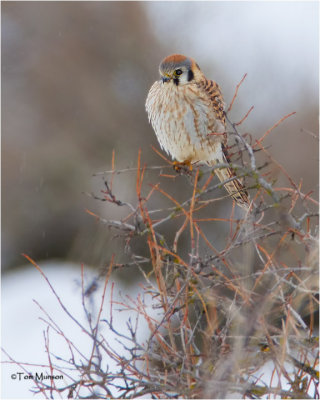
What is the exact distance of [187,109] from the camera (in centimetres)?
321

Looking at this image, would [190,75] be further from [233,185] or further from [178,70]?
[233,185]

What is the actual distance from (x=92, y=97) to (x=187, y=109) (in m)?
8.24

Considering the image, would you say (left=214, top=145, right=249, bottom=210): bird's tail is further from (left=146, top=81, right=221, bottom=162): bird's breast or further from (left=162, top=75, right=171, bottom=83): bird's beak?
(left=162, top=75, right=171, bottom=83): bird's beak

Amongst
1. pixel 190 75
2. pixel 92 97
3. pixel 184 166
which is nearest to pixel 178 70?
pixel 190 75

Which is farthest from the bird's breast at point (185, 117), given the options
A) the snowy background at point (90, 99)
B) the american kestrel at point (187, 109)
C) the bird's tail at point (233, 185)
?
the snowy background at point (90, 99)

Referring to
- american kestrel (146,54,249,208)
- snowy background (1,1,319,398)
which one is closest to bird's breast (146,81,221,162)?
american kestrel (146,54,249,208)

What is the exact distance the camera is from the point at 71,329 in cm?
529

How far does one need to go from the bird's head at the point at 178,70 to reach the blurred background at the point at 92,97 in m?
4.52

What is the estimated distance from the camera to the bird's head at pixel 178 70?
3182 mm

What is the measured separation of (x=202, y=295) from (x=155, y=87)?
1774 mm

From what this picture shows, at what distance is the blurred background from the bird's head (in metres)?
4.52

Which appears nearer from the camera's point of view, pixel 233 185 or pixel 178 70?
pixel 178 70

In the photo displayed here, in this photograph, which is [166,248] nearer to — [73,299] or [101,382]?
[101,382]

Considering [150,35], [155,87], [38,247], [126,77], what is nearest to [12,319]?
[38,247]
